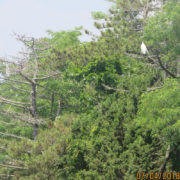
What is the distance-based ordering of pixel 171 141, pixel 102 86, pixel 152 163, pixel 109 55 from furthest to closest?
pixel 109 55, pixel 102 86, pixel 152 163, pixel 171 141

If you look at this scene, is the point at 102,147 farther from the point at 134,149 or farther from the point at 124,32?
the point at 124,32

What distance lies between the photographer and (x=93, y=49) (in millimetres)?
20250

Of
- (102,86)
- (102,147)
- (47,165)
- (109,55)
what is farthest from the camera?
(109,55)

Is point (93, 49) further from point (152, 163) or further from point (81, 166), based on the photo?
point (152, 163)

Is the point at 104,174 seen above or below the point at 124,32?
below

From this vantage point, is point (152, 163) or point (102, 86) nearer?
point (152, 163)

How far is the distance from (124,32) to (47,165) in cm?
955

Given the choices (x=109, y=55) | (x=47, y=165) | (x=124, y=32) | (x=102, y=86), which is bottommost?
(x=47, y=165)

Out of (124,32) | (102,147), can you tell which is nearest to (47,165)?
(102,147)

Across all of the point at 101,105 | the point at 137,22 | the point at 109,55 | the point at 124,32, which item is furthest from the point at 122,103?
the point at 137,22
